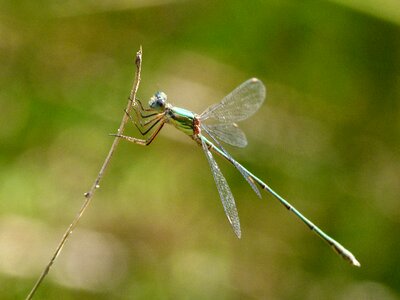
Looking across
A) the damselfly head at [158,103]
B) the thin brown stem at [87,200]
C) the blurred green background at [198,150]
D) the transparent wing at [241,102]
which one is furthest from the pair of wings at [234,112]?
the thin brown stem at [87,200]

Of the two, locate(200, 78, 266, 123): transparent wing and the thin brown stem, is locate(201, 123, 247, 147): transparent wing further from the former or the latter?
the thin brown stem

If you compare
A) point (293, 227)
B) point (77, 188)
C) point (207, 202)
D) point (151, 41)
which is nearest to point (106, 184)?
point (77, 188)

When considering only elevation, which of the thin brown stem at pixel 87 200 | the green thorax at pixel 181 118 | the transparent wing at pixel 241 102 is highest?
the transparent wing at pixel 241 102

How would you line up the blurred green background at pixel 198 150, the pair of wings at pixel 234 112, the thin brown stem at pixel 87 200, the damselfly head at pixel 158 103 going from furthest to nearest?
the blurred green background at pixel 198 150 → the pair of wings at pixel 234 112 → the damselfly head at pixel 158 103 → the thin brown stem at pixel 87 200

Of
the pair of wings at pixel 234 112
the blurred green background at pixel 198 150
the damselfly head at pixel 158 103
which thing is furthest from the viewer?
the blurred green background at pixel 198 150

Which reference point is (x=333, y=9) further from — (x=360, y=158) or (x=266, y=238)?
(x=266, y=238)

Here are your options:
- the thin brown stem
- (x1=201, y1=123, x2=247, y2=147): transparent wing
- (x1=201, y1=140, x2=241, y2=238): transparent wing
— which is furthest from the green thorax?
the thin brown stem

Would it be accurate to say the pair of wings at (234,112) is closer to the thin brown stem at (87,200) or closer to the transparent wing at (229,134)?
the transparent wing at (229,134)

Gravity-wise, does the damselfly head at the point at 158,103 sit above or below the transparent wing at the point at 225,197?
above
